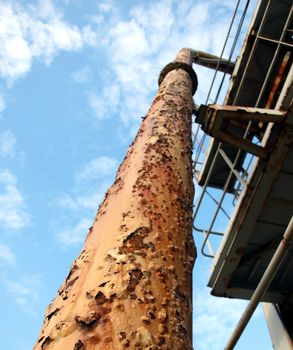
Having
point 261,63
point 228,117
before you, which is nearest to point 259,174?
point 228,117

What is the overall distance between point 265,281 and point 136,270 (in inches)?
78.7

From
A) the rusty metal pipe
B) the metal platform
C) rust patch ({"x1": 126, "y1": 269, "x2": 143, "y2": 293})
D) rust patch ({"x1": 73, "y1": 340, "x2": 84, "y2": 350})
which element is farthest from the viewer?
the metal platform

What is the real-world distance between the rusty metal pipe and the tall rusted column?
1.07 m

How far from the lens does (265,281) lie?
3.24m

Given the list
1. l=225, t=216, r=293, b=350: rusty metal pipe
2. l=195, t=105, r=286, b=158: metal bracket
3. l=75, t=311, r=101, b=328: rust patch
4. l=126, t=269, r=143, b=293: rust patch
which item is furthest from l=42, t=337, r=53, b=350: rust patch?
l=195, t=105, r=286, b=158: metal bracket

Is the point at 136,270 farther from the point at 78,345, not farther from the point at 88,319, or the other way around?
the point at 78,345

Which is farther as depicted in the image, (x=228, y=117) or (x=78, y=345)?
(x=228, y=117)

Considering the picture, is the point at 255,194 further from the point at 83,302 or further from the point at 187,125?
the point at 83,302

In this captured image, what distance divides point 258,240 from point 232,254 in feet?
1.69

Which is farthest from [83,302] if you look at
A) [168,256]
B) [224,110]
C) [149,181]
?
[224,110]

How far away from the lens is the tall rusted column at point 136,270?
4.29 ft

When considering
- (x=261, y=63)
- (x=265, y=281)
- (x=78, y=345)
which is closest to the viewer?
(x=78, y=345)

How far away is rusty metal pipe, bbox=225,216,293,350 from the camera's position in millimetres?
3215

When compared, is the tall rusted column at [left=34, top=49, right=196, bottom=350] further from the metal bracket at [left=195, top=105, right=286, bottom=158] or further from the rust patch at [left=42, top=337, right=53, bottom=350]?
the metal bracket at [left=195, top=105, right=286, bottom=158]
